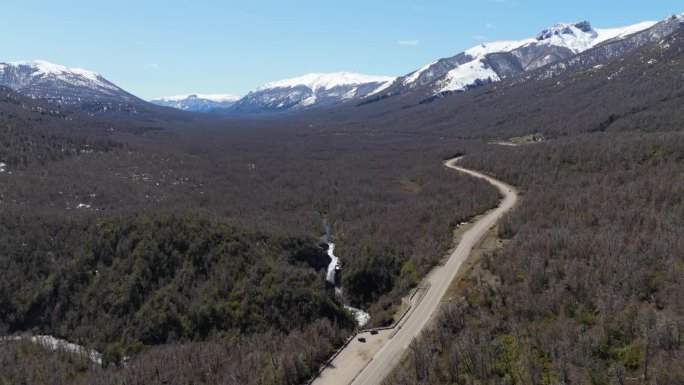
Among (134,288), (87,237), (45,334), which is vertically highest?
(87,237)

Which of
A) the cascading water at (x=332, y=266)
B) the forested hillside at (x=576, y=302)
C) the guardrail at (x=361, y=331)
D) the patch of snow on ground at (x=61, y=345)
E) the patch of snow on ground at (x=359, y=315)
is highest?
the forested hillside at (x=576, y=302)

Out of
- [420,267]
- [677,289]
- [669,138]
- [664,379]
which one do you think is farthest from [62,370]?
[669,138]

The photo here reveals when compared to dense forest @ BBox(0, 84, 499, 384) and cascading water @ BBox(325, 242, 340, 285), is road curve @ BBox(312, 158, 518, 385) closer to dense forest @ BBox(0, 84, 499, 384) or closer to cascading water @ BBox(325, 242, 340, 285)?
dense forest @ BBox(0, 84, 499, 384)

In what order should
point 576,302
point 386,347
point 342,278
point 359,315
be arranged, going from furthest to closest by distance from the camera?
point 342,278 → point 359,315 → point 386,347 → point 576,302

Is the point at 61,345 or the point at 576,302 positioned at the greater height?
the point at 576,302

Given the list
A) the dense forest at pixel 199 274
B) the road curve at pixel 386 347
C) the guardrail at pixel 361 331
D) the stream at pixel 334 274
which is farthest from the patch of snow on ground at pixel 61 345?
the stream at pixel 334 274

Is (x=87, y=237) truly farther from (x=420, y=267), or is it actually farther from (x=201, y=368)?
(x=420, y=267)

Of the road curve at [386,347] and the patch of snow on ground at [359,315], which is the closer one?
the road curve at [386,347]

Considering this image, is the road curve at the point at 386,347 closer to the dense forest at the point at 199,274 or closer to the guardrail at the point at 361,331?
the guardrail at the point at 361,331

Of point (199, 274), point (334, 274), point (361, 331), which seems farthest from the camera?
point (334, 274)

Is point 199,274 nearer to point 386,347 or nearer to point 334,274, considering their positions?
point 334,274

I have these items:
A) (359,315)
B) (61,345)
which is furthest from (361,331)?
(61,345)
